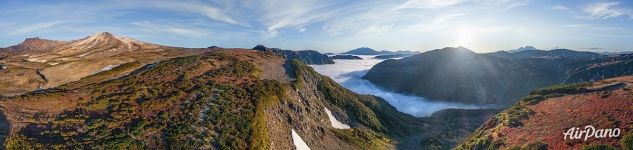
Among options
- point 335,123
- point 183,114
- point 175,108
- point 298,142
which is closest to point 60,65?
point 175,108

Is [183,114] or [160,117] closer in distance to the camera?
[160,117]

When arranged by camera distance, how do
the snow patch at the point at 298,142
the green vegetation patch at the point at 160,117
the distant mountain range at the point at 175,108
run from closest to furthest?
the green vegetation patch at the point at 160,117, the distant mountain range at the point at 175,108, the snow patch at the point at 298,142

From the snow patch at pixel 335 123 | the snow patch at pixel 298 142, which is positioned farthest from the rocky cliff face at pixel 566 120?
the snow patch at pixel 335 123

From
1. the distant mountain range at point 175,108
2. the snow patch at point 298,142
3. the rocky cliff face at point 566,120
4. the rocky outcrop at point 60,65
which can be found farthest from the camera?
the rocky outcrop at point 60,65

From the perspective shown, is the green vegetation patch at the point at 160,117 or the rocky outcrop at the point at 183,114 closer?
the green vegetation patch at the point at 160,117

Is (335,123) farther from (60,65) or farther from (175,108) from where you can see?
(60,65)

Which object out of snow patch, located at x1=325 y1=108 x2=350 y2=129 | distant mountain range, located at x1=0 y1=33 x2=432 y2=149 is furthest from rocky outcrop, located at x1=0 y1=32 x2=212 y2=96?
snow patch, located at x1=325 y1=108 x2=350 y2=129

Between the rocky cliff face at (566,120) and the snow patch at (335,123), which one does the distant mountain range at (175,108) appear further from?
the rocky cliff face at (566,120)

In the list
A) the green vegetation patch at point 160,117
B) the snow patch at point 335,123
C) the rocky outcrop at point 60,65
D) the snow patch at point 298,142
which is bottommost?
the snow patch at point 335,123

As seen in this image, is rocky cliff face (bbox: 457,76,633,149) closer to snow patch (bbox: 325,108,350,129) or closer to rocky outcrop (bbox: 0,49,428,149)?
rocky outcrop (bbox: 0,49,428,149)
